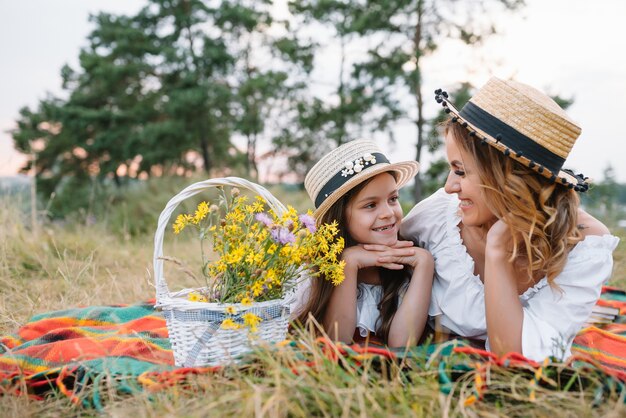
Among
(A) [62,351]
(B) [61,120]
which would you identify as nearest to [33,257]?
(A) [62,351]

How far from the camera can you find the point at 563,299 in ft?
8.34

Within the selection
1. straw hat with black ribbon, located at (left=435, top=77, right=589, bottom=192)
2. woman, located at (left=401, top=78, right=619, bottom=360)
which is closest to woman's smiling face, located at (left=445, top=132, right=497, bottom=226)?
woman, located at (left=401, top=78, right=619, bottom=360)

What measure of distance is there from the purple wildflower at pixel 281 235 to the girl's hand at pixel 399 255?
27.1 inches

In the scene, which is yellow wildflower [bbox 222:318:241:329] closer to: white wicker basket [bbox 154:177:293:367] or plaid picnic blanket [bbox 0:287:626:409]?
white wicker basket [bbox 154:177:293:367]

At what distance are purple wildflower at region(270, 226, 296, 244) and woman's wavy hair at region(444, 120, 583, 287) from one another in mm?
909

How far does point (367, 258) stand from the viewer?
2.81 metres

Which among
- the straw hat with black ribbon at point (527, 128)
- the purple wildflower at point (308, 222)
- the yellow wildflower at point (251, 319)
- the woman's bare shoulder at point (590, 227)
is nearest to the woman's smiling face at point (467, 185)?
the straw hat with black ribbon at point (527, 128)

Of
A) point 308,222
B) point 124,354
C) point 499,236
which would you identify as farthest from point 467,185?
point 124,354

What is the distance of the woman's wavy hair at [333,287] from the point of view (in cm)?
288

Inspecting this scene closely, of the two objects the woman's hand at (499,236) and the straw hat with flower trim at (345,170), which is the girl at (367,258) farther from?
the woman's hand at (499,236)

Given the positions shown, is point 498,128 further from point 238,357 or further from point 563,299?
point 238,357

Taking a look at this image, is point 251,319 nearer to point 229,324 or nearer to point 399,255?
point 229,324

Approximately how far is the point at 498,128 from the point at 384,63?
14.4m

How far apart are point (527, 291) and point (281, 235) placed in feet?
4.43
